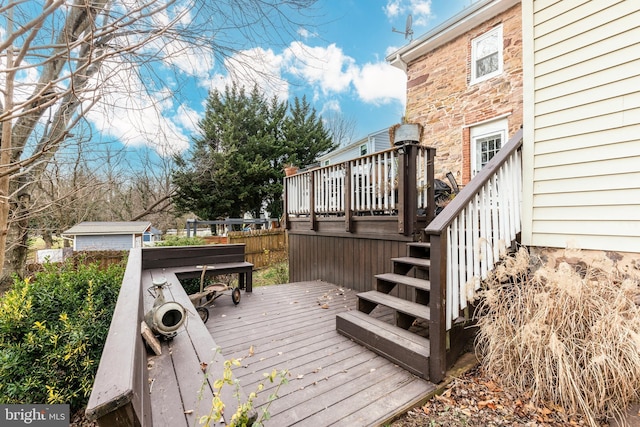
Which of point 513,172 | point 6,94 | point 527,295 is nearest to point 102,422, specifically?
point 6,94

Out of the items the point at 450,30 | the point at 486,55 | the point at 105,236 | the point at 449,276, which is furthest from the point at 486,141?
the point at 105,236

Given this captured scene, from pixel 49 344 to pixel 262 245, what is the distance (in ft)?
29.7

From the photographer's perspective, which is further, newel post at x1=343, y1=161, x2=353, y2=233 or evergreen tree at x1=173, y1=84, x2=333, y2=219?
evergreen tree at x1=173, y1=84, x2=333, y2=219

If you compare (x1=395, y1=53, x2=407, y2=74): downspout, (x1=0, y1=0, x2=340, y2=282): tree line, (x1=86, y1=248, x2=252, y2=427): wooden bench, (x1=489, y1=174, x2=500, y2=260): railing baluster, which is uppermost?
(x1=395, y1=53, x2=407, y2=74): downspout

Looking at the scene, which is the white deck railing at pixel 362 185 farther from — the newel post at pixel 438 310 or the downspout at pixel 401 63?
the downspout at pixel 401 63

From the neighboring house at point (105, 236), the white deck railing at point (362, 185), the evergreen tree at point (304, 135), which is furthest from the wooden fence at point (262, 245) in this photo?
the evergreen tree at point (304, 135)

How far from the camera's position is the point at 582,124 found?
2949 millimetres

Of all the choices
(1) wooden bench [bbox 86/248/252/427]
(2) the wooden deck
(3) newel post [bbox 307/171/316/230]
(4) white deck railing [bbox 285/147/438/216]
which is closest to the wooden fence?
(3) newel post [bbox 307/171/316/230]

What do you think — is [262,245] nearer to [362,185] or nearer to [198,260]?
[198,260]

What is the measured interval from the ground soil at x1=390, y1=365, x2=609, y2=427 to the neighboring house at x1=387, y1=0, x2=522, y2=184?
5.36 meters

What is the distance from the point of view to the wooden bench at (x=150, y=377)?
0.97 metres

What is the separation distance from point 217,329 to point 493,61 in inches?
292

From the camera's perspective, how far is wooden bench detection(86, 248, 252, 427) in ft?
3.19

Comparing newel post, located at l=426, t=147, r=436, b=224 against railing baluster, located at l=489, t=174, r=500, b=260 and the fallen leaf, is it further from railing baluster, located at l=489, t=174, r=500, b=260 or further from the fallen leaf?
the fallen leaf
